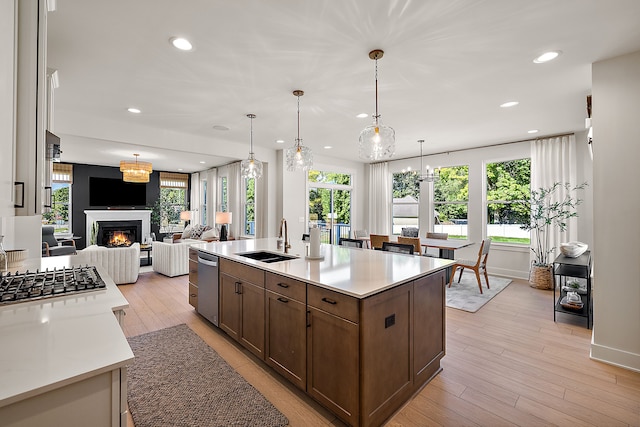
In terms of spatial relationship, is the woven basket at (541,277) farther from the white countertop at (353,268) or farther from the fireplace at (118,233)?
the fireplace at (118,233)

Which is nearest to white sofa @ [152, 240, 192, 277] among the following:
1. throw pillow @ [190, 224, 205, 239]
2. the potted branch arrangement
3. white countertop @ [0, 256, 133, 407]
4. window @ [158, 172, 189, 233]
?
throw pillow @ [190, 224, 205, 239]

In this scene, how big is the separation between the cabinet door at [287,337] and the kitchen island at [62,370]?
112 cm

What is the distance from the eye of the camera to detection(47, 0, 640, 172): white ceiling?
6.59 feet

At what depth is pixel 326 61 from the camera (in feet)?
8.71

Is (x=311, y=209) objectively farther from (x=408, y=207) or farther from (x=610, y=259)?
(x=610, y=259)

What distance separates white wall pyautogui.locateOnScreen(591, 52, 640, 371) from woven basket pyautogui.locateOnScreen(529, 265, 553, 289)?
257cm

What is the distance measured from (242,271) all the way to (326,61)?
2.03 m

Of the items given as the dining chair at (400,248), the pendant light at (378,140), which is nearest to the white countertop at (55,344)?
the pendant light at (378,140)

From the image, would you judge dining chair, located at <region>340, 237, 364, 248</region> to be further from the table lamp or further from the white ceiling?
the table lamp

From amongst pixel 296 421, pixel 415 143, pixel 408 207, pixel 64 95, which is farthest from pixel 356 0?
pixel 408 207

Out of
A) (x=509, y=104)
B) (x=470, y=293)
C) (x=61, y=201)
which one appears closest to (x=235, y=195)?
(x=61, y=201)

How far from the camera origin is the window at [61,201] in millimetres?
7914

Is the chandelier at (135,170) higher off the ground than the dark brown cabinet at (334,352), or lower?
higher

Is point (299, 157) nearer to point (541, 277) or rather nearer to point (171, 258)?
point (171, 258)
